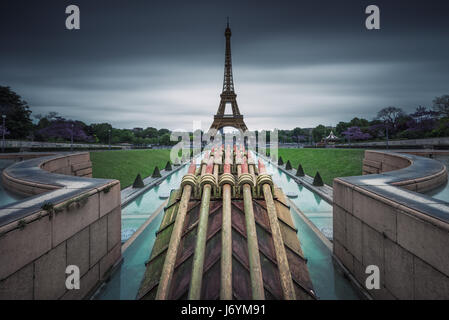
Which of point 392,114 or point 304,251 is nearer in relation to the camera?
point 304,251

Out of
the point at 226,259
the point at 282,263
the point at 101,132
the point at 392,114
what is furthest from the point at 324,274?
the point at 101,132

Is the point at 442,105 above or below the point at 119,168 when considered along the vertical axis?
above

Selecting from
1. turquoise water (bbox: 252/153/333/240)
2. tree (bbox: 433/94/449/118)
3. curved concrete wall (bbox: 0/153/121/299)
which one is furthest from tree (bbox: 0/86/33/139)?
tree (bbox: 433/94/449/118)

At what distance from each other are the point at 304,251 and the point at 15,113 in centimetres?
6467

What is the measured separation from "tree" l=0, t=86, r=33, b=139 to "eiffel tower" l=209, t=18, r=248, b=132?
43.2m

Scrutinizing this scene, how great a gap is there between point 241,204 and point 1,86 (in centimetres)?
7103

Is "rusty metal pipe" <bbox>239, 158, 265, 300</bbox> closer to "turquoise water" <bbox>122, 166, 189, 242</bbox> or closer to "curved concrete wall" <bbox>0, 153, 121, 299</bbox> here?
"curved concrete wall" <bbox>0, 153, 121, 299</bbox>

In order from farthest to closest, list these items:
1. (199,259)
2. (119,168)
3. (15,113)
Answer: (15,113)
(119,168)
(199,259)

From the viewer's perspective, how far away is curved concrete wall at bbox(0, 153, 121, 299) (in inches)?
107

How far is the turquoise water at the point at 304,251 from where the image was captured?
475 cm

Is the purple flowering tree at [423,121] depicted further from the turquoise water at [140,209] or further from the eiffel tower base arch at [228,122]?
the turquoise water at [140,209]

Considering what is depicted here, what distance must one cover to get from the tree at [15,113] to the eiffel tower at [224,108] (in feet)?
142

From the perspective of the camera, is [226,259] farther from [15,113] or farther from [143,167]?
[15,113]

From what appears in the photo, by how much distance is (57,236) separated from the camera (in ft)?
11.2
